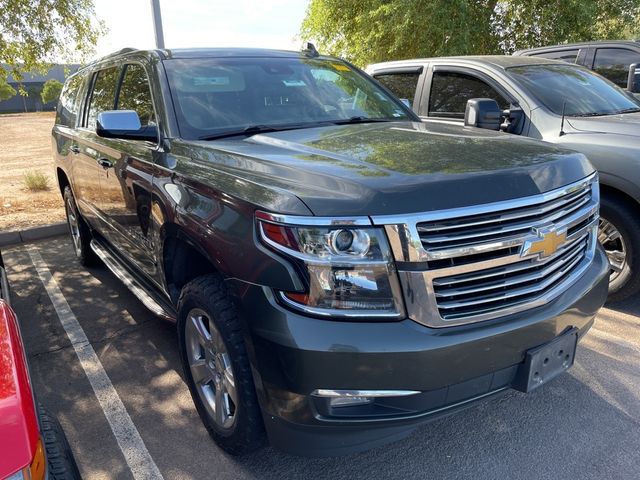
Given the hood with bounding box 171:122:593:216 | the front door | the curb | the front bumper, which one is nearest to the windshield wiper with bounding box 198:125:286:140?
the hood with bounding box 171:122:593:216

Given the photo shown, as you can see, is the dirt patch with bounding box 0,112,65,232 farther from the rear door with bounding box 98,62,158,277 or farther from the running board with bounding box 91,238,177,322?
the rear door with bounding box 98,62,158,277

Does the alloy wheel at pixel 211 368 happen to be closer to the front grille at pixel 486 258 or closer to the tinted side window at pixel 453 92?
the front grille at pixel 486 258

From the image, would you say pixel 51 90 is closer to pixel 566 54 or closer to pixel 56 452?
pixel 566 54

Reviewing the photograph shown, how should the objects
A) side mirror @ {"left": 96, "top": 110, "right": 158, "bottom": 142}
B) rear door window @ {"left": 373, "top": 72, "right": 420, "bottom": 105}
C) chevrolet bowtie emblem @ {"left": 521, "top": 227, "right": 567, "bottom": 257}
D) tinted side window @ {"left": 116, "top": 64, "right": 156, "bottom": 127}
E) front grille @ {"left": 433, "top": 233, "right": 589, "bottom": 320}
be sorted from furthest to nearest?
rear door window @ {"left": 373, "top": 72, "right": 420, "bottom": 105}
tinted side window @ {"left": 116, "top": 64, "right": 156, "bottom": 127}
side mirror @ {"left": 96, "top": 110, "right": 158, "bottom": 142}
chevrolet bowtie emblem @ {"left": 521, "top": 227, "right": 567, "bottom": 257}
front grille @ {"left": 433, "top": 233, "right": 589, "bottom": 320}

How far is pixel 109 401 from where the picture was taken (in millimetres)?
3131

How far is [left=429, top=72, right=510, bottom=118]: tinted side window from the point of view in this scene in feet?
16.7

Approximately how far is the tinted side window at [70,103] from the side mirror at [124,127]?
94.1 inches

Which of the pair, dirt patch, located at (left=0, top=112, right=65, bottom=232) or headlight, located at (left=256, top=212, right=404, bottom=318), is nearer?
headlight, located at (left=256, top=212, right=404, bottom=318)

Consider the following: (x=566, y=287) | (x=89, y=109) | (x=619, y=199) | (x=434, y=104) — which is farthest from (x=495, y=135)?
(x=89, y=109)

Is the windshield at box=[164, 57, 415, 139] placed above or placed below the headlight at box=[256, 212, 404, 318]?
above

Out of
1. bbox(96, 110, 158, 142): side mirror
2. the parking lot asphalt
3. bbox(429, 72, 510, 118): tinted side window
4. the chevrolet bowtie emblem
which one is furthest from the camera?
bbox(429, 72, 510, 118): tinted side window

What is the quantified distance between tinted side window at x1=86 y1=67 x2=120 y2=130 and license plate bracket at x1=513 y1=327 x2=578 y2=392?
3407 mm

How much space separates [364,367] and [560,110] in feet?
12.1

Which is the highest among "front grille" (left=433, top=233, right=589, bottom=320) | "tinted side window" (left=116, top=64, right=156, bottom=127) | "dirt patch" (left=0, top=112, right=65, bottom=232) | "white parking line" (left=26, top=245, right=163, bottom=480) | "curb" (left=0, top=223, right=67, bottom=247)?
"tinted side window" (left=116, top=64, right=156, bottom=127)
